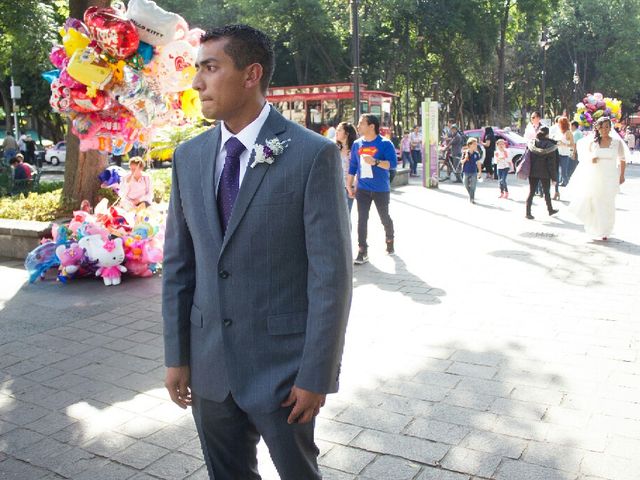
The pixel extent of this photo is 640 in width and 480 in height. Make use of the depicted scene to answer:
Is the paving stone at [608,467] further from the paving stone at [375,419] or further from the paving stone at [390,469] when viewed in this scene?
the paving stone at [375,419]

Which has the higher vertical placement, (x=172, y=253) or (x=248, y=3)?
(x=248, y=3)

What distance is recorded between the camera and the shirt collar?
84.7 inches

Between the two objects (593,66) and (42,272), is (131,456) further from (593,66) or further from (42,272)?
(593,66)

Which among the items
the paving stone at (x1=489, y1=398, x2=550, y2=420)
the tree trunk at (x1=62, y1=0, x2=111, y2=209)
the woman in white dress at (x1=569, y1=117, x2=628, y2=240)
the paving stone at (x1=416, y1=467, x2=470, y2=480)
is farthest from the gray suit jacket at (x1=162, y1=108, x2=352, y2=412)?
the tree trunk at (x1=62, y1=0, x2=111, y2=209)

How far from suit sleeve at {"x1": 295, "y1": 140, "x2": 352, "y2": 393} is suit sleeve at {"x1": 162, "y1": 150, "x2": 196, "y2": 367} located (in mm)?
481

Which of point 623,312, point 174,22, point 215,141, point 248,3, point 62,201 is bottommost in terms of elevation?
point 623,312

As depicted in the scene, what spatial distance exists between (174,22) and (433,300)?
13.3 feet

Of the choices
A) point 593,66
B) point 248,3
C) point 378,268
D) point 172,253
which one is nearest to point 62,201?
point 378,268

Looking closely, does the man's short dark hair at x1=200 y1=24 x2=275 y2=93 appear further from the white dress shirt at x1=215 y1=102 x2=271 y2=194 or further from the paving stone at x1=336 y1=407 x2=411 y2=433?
the paving stone at x1=336 y1=407 x2=411 y2=433

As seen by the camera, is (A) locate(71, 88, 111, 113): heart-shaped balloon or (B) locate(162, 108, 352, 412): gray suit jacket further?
(A) locate(71, 88, 111, 113): heart-shaped balloon

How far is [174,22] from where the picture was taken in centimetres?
723

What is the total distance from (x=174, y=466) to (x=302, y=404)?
5.60 ft

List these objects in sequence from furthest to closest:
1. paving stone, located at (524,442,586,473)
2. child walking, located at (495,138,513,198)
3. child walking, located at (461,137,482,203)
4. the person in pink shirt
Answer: child walking, located at (495,138,513,198) → child walking, located at (461,137,482,203) → the person in pink shirt → paving stone, located at (524,442,586,473)

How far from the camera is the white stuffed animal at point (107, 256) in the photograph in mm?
7609
